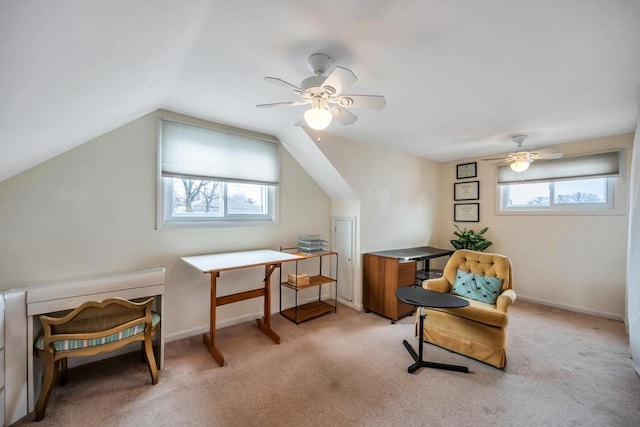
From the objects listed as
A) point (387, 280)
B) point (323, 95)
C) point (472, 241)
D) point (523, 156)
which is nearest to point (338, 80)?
point (323, 95)

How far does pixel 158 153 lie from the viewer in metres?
2.61

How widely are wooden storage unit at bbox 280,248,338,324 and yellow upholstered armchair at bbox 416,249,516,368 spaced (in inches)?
52.2

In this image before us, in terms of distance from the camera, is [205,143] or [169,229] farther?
[205,143]

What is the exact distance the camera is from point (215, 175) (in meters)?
2.96

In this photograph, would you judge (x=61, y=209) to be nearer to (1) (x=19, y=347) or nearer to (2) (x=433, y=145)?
(1) (x=19, y=347)

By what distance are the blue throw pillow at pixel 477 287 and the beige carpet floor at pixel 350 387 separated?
58 centimetres

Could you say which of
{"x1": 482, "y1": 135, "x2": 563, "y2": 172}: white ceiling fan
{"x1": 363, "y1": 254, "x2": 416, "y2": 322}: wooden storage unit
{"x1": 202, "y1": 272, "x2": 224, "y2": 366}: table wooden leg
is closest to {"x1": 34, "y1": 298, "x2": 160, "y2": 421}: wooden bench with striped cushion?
{"x1": 202, "y1": 272, "x2": 224, "y2": 366}: table wooden leg

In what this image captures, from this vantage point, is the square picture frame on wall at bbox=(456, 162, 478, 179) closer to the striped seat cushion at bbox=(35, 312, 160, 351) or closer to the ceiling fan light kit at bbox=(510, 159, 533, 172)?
the ceiling fan light kit at bbox=(510, 159, 533, 172)

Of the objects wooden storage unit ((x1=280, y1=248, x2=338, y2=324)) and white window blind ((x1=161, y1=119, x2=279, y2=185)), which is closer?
white window blind ((x1=161, y1=119, x2=279, y2=185))

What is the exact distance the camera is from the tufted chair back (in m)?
2.70

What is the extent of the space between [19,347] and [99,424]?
74 centimetres

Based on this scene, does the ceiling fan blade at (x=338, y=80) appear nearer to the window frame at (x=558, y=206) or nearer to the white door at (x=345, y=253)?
the white door at (x=345, y=253)

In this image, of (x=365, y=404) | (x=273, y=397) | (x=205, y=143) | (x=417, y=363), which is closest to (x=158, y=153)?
(x=205, y=143)

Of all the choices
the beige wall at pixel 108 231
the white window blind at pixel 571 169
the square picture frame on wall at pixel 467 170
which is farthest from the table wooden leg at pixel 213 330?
the white window blind at pixel 571 169
